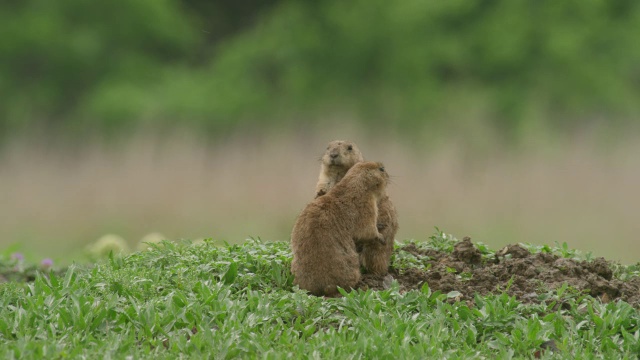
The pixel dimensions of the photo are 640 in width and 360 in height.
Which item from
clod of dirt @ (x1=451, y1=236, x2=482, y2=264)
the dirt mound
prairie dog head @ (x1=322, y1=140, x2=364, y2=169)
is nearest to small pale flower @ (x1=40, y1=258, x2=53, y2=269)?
prairie dog head @ (x1=322, y1=140, x2=364, y2=169)

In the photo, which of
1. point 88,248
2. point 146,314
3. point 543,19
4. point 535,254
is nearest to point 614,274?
point 535,254

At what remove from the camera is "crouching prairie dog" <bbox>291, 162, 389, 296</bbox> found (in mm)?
7113

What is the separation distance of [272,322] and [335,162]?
1.66 metres

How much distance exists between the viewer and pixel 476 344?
653 cm

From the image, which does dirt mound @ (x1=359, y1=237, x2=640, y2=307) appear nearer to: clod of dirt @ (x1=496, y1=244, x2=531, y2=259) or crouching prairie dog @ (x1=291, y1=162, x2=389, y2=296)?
clod of dirt @ (x1=496, y1=244, x2=531, y2=259)

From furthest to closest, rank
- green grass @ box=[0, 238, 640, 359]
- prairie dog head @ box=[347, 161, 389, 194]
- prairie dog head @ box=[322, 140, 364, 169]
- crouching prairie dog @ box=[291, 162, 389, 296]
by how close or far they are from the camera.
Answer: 1. prairie dog head @ box=[322, 140, 364, 169]
2. prairie dog head @ box=[347, 161, 389, 194]
3. crouching prairie dog @ box=[291, 162, 389, 296]
4. green grass @ box=[0, 238, 640, 359]

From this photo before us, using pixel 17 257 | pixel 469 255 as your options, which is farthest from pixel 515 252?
pixel 17 257

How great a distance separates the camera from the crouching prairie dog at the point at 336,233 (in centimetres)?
711

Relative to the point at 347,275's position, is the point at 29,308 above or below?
below

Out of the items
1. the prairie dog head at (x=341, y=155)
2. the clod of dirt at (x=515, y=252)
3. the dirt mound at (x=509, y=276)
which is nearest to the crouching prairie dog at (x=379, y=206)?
the prairie dog head at (x=341, y=155)

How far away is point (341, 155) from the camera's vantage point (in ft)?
26.2

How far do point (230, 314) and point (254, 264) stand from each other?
1.12 m

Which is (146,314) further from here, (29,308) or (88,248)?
(88,248)

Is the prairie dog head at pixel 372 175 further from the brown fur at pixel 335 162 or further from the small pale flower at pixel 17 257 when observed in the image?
the small pale flower at pixel 17 257
